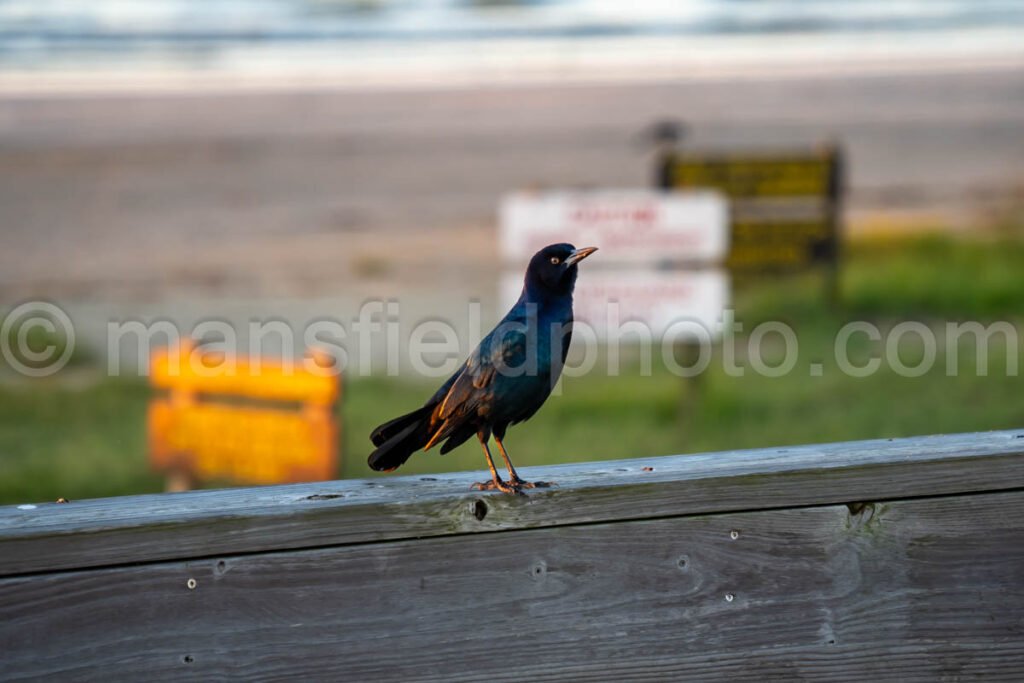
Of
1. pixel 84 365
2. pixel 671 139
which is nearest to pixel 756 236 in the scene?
pixel 671 139

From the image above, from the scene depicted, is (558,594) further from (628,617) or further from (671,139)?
(671,139)

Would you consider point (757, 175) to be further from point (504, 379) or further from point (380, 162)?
point (380, 162)

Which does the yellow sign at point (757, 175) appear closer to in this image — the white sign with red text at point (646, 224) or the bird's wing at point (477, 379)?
the white sign with red text at point (646, 224)

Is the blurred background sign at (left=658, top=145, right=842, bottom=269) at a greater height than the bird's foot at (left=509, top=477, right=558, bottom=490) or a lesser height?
greater

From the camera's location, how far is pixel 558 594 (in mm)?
1579

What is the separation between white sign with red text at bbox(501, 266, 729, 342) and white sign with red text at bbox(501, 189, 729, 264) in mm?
107

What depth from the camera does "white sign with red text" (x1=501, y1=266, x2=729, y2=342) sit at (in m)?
7.20

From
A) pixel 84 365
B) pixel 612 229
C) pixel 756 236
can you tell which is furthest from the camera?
pixel 84 365

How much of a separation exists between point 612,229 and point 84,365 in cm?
446

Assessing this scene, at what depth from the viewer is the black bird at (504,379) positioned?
2.20 meters

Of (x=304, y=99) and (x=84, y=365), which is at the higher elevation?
(x=304, y=99)

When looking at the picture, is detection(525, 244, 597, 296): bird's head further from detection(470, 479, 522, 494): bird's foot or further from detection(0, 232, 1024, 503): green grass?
detection(0, 232, 1024, 503): green grass

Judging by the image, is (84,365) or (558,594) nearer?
(558,594)

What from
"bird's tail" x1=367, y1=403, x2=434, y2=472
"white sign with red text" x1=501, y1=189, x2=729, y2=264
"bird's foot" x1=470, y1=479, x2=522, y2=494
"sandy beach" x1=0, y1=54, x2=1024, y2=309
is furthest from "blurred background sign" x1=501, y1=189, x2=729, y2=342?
"bird's foot" x1=470, y1=479, x2=522, y2=494
